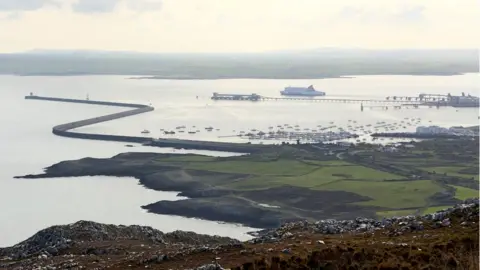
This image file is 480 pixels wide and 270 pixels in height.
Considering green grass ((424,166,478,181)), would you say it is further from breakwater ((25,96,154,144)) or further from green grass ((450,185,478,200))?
breakwater ((25,96,154,144))

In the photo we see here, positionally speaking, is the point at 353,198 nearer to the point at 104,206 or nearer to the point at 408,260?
the point at 104,206

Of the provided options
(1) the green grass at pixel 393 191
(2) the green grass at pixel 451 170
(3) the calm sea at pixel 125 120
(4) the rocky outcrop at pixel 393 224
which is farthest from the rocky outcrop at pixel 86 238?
(2) the green grass at pixel 451 170

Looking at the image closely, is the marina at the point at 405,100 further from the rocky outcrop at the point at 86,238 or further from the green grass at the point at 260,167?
the rocky outcrop at the point at 86,238

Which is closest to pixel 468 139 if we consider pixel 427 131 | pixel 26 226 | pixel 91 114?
pixel 427 131

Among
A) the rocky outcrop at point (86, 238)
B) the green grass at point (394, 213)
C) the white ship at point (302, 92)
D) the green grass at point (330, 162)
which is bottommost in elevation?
the green grass at point (394, 213)

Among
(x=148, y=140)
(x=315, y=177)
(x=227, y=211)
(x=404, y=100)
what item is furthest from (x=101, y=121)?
(x=227, y=211)
